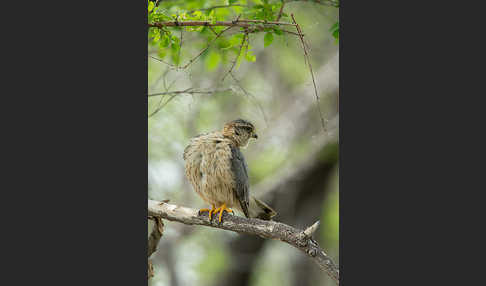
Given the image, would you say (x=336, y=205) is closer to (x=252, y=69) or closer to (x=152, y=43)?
(x=252, y=69)

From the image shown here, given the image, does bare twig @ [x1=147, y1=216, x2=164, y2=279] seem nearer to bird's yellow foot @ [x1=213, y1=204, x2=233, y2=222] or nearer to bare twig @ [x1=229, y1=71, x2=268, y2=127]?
bird's yellow foot @ [x1=213, y1=204, x2=233, y2=222]

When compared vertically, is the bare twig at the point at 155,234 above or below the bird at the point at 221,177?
below

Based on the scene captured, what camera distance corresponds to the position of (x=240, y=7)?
13.0 ft

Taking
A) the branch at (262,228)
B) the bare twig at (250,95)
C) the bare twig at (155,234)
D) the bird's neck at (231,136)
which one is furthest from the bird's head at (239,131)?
the bare twig at (155,234)

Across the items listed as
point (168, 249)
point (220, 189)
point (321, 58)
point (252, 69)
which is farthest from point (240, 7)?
point (168, 249)

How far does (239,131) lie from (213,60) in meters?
0.71

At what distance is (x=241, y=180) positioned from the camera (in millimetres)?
4004

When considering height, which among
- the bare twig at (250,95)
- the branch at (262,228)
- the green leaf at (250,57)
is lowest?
the branch at (262,228)

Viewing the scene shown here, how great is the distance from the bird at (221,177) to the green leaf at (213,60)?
2.18 ft

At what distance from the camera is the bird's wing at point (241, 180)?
398cm

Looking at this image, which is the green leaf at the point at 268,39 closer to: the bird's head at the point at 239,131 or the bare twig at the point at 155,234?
the bird's head at the point at 239,131

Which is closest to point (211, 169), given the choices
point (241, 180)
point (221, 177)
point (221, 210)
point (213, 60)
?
point (221, 177)

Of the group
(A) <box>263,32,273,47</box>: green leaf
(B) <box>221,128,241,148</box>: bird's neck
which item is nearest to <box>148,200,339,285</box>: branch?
(B) <box>221,128,241,148</box>: bird's neck

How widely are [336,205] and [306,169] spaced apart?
0.81 m
